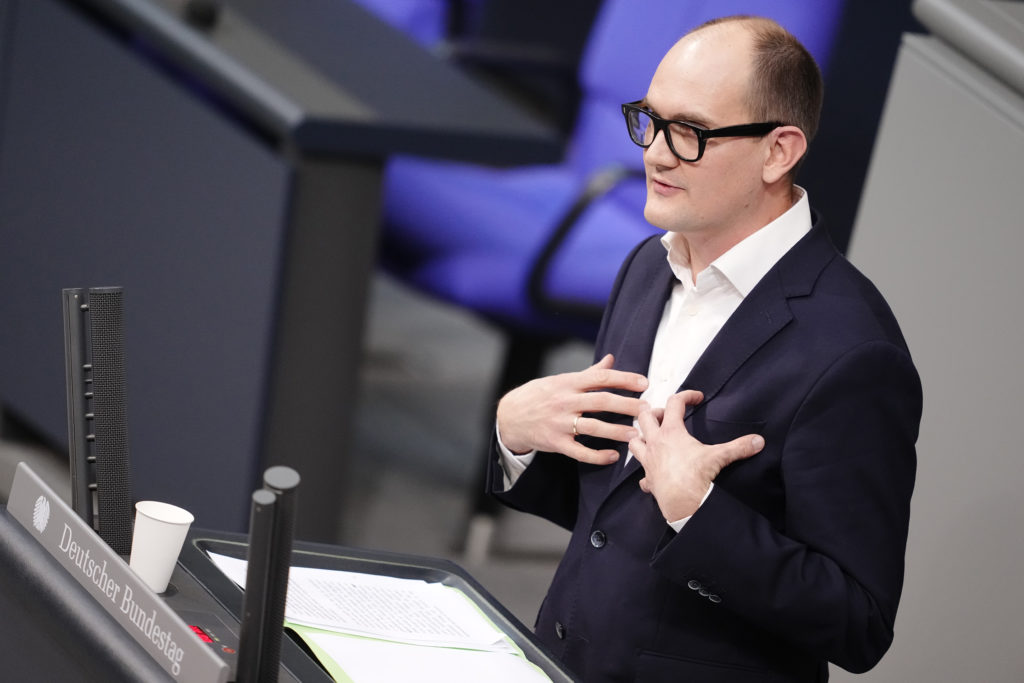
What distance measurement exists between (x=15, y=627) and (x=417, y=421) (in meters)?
2.95

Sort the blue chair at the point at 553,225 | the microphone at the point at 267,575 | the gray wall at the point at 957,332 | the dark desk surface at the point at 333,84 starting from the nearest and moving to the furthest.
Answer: the microphone at the point at 267,575
the gray wall at the point at 957,332
the dark desk surface at the point at 333,84
the blue chair at the point at 553,225

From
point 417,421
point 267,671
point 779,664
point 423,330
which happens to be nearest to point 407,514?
point 417,421

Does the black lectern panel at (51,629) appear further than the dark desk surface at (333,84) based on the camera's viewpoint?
Result: No

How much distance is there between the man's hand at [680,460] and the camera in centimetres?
131

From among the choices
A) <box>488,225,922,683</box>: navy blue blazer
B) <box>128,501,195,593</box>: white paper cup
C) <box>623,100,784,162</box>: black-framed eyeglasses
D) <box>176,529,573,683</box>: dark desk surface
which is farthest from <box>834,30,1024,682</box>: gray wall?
<box>128,501,195,593</box>: white paper cup

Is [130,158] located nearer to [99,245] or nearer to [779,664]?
[99,245]

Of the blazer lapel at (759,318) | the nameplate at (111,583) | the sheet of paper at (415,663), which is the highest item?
the blazer lapel at (759,318)

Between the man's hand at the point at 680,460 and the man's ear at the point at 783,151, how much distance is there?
0.27 m

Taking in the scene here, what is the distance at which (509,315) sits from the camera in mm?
3170

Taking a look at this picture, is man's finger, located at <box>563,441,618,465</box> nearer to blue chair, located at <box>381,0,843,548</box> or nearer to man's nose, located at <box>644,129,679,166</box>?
man's nose, located at <box>644,129,679,166</box>

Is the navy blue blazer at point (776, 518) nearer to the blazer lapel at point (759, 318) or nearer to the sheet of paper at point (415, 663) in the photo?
the blazer lapel at point (759, 318)

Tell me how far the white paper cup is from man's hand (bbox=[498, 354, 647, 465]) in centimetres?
43

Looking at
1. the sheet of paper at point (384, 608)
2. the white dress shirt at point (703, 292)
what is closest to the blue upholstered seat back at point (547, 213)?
the white dress shirt at point (703, 292)

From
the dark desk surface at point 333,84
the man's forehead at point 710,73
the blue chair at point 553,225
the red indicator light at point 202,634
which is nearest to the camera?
the red indicator light at point 202,634
